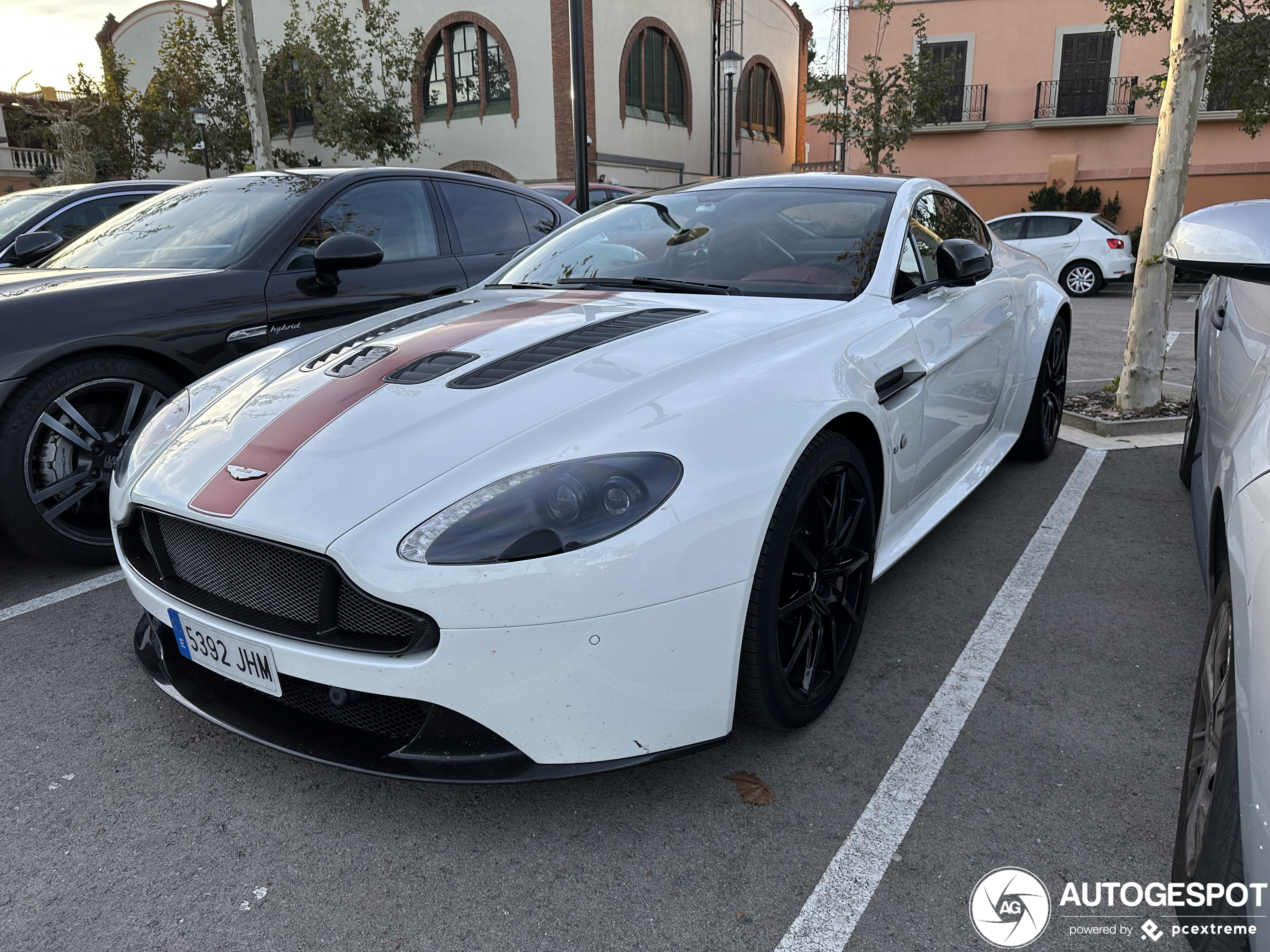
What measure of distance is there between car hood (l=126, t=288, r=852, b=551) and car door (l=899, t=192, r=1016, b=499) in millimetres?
491

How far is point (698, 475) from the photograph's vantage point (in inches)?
74.5

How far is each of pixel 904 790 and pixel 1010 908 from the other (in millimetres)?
391

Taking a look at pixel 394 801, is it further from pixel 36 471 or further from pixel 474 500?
pixel 36 471

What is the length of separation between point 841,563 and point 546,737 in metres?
1.01

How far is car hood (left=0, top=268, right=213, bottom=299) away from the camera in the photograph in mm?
3395

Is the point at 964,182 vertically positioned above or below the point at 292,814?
above

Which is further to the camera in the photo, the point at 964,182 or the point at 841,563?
the point at 964,182

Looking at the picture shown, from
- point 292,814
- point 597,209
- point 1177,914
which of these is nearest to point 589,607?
point 292,814

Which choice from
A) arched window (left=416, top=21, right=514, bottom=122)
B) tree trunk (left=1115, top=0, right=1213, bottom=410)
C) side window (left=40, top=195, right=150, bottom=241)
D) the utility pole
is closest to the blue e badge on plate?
side window (left=40, top=195, right=150, bottom=241)

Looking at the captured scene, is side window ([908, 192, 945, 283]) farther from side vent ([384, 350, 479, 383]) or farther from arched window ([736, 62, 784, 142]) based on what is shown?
arched window ([736, 62, 784, 142])

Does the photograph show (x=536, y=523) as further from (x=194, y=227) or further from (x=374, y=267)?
(x=194, y=227)

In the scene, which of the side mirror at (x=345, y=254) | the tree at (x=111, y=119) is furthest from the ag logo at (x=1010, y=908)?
the tree at (x=111, y=119)

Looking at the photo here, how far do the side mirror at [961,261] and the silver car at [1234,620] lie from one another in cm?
81

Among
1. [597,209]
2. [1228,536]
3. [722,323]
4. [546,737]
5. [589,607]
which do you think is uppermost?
[597,209]
